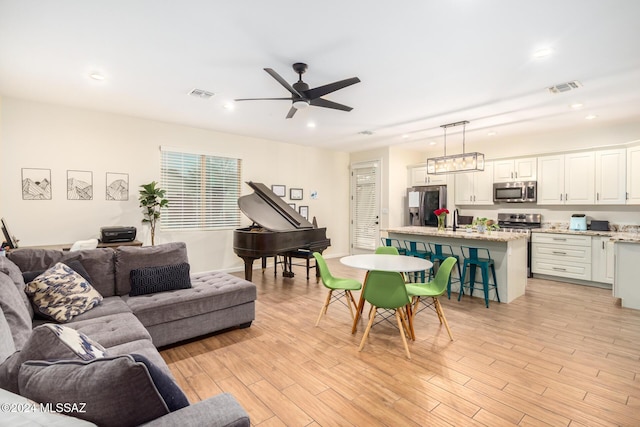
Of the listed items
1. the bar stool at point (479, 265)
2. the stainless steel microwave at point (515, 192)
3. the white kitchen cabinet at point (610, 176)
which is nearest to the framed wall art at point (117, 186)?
the bar stool at point (479, 265)

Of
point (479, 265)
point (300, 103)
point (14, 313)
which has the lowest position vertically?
point (479, 265)

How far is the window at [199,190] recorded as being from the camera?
5.39 meters

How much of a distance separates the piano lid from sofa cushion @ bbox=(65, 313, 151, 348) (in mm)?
2379

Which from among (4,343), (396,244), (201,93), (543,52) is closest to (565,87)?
(543,52)

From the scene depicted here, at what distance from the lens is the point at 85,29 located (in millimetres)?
2490

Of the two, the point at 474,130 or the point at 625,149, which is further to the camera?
the point at 474,130

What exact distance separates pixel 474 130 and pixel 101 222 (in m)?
6.52

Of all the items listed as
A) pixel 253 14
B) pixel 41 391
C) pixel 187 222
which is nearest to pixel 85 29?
pixel 253 14

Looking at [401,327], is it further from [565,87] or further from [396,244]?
[565,87]

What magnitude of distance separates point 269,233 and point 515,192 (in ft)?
16.2

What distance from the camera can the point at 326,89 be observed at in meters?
3.05

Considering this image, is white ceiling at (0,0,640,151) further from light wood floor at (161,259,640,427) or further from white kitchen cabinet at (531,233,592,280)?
light wood floor at (161,259,640,427)

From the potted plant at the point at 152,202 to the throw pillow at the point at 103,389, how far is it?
13.9ft

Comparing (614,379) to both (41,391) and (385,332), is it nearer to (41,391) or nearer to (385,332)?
(385,332)
